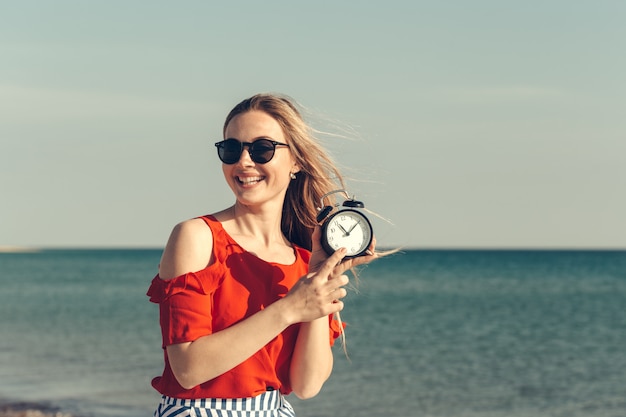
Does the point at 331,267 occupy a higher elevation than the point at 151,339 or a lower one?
higher

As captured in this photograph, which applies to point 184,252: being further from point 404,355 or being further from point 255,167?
point 404,355

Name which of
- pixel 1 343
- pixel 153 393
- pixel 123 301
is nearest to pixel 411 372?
pixel 153 393

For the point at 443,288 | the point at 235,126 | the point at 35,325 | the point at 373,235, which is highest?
the point at 235,126

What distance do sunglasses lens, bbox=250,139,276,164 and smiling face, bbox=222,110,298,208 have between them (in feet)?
0.05

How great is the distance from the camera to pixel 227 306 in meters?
3.45

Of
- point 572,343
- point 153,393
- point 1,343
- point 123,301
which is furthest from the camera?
point 123,301

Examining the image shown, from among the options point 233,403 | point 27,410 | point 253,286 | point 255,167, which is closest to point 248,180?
point 255,167

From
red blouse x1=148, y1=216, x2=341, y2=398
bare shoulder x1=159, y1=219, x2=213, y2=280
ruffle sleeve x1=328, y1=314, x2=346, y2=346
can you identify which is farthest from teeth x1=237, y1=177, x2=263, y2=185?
ruffle sleeve x1=328, y1=314, x2=346, y2=346

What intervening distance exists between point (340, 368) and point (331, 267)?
14.4 meters

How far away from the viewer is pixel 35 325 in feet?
95.4

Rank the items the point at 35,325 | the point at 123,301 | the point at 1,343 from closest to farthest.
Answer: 1. the point at 1,343
2. the point at 35,325
3. the point at 123,301

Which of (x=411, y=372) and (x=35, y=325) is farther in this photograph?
(x=35, y=325)

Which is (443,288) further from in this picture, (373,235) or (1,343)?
(373,235)

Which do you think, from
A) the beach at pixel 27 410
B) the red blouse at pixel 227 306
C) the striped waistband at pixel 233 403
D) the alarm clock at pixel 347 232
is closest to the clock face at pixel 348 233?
the alarm clock at pixel 347 232
